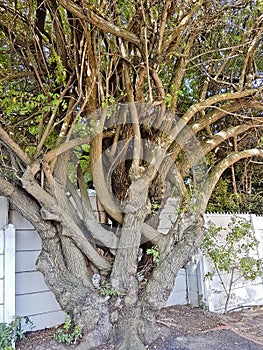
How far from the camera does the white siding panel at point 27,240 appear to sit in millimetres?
2807

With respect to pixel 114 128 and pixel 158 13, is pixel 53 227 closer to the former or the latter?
pixel 114 128

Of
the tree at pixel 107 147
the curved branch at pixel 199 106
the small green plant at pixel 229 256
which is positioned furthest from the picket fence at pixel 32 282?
the curved branch at pixel 199 106

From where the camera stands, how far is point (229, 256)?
12.0ft

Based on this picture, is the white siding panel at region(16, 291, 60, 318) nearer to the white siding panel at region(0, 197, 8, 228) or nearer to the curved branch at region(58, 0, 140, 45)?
the white siding panel at region(0, 197, 8, 228)

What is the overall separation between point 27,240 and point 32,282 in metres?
0.39

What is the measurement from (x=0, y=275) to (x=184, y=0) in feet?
10.2

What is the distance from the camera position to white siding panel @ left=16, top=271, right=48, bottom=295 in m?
2.75

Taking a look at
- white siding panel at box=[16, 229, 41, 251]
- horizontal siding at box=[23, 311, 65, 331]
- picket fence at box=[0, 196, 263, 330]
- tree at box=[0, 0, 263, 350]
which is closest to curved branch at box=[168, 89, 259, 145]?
tree at box=[0, 0, 263, 350]

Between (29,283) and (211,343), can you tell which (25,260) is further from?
(211,343)

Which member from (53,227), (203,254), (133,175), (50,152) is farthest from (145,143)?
(203,254)

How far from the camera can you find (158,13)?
3213 mm

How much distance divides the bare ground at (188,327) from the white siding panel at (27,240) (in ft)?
2.44

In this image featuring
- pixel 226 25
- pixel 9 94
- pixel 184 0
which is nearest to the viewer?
pixel 9 94

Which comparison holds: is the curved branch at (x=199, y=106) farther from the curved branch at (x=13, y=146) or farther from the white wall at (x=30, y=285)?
the white wall at (x=30, y=285)
